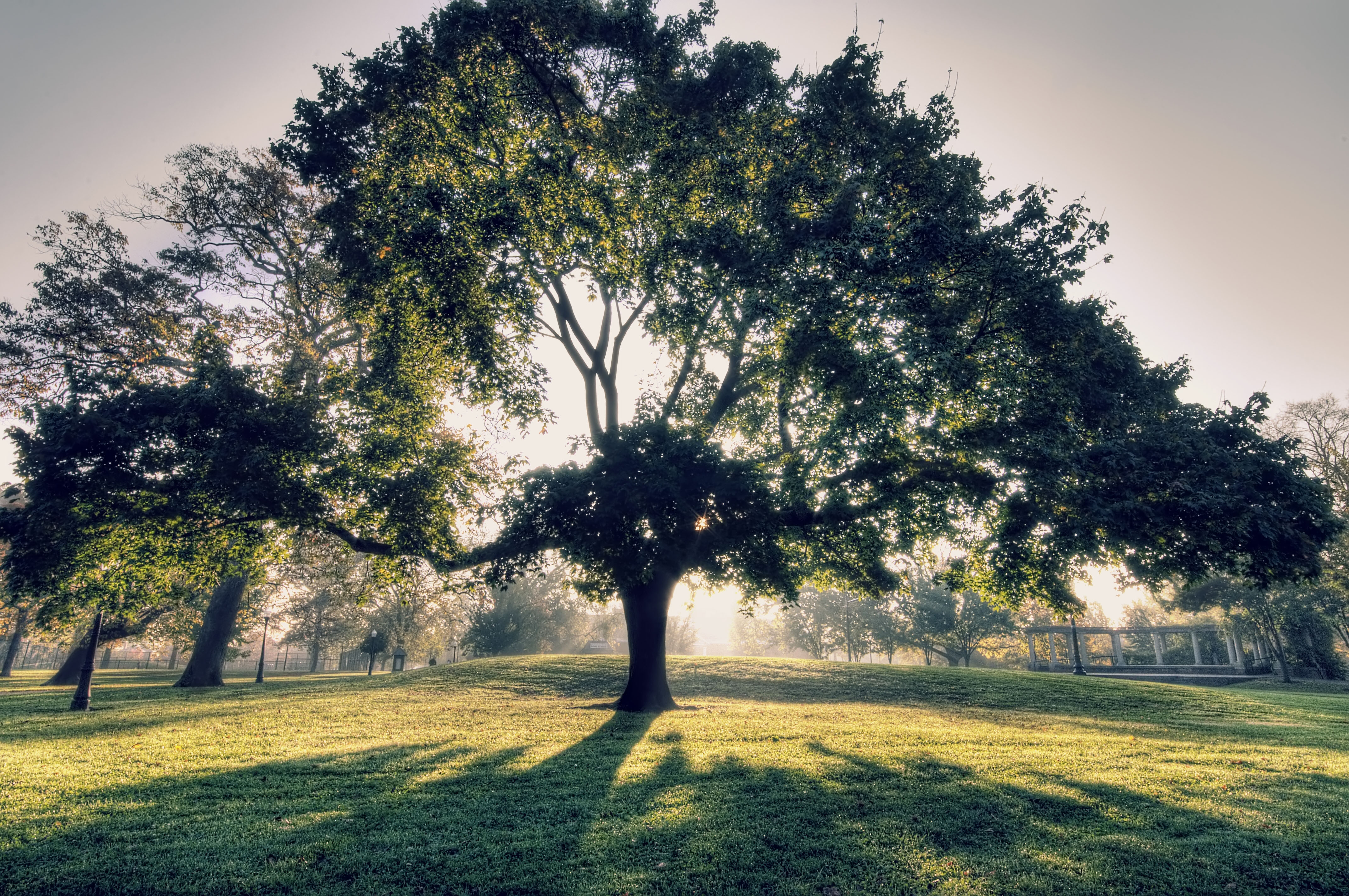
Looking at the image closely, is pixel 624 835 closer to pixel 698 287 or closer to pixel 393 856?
pixel 393 856

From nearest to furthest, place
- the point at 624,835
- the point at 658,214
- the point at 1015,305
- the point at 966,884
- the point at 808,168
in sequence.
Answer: the point at 966,884 → the point at 624,835 → the point at 1015,305 → the point at 808,168 → the point at 658,214

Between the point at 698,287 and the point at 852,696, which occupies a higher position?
the point at 698,287

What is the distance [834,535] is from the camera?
15.6 meters

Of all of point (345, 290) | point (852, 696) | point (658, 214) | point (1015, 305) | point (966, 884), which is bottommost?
point (852, 696)

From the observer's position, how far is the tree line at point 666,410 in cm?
1231

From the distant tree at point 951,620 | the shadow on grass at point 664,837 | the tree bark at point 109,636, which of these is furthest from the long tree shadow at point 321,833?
the distant tree at point 951,620

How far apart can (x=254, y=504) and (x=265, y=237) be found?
51.4 ft

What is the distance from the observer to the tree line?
1231cm

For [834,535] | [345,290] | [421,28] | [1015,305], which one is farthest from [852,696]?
[421,28]

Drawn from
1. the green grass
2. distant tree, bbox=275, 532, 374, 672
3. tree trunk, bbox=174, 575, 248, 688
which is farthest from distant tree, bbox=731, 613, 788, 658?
the green grass

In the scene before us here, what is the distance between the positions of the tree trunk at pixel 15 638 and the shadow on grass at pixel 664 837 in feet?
154

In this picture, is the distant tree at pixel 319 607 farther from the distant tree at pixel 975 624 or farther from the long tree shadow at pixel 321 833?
the distant tree at pixel 975 624

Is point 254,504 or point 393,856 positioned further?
point 254,504

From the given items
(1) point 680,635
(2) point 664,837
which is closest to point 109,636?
(2) point 664,837
